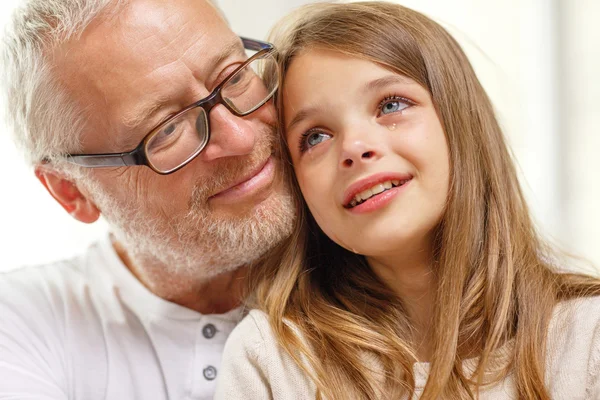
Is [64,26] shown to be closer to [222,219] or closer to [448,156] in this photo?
[222,219]

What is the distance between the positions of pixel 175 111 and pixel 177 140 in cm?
7

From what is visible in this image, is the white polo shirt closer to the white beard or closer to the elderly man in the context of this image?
the elderly man

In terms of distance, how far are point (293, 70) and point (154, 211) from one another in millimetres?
505

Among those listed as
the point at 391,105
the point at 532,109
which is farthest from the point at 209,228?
the point at 532,109

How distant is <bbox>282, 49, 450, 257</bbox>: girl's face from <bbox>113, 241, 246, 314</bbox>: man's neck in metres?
0.46

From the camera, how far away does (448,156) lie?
157 centimetres

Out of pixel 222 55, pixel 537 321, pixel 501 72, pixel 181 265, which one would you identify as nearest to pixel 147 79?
pixel 222 55

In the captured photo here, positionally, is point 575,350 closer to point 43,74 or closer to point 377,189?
point 377,189

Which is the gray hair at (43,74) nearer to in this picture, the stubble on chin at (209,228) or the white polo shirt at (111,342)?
the stubble on chin at (209,228)

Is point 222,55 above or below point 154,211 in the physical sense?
above

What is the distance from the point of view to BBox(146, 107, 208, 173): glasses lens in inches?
66.5

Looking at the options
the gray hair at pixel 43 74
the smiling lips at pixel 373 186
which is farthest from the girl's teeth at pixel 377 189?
the gray hair at pixel 43 74

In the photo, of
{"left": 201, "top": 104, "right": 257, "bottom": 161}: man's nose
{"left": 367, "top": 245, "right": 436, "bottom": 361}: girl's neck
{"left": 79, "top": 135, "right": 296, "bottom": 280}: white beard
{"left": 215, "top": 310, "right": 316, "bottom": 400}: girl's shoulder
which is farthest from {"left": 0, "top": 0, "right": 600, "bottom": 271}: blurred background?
{"left": 215, "top": 310, "right": 316, "bottom": 400}: girl's shoulder

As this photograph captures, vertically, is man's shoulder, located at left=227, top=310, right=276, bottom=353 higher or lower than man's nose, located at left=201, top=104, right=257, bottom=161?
lower
